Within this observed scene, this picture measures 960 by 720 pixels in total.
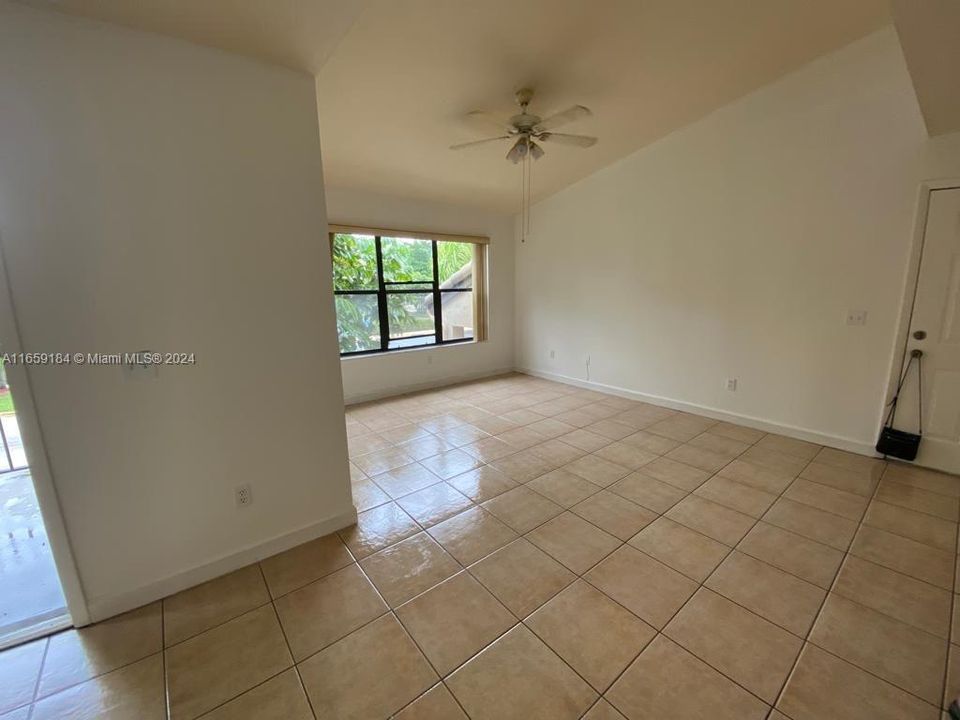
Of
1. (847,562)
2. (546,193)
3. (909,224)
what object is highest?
(546,193)

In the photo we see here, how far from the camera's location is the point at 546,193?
5.05 m

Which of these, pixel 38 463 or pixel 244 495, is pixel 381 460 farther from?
pixel 38 463

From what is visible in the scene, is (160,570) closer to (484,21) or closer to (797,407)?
(484,21)

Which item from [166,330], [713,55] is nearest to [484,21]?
[713,55]

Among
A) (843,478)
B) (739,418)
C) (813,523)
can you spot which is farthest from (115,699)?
(739,418)

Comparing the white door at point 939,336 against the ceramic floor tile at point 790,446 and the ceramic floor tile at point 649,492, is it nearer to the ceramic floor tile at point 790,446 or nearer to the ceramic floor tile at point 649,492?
the ceramic floor tile at point 790,446

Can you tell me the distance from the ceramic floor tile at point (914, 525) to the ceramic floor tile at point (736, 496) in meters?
0.49

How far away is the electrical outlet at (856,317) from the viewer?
3002 millimetres

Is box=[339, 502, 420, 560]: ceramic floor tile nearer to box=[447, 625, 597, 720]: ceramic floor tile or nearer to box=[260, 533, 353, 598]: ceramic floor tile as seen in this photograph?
box=[260, 533, 353, 598]: ceramic floor tile

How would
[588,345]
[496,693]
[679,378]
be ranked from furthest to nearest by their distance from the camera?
[588,345] < [679,378] < [496,693]

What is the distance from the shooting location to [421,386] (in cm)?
523

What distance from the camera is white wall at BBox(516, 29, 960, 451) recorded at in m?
2.83

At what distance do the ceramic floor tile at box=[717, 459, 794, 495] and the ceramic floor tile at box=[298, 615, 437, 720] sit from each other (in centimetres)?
245

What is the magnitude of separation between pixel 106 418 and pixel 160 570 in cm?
75
